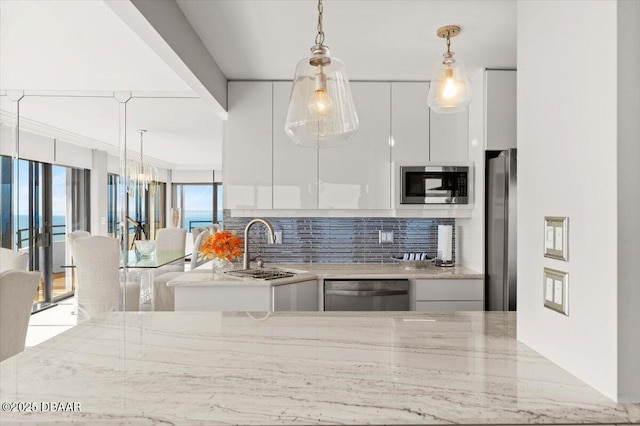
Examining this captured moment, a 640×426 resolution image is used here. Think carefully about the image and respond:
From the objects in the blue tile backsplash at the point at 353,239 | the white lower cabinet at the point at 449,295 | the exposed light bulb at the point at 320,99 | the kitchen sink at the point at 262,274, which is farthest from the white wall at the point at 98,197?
the exposed light bulb at the point at 320,99

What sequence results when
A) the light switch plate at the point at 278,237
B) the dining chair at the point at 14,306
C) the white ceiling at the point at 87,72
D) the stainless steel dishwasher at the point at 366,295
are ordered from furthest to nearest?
the light switch plate at the point at 278,237, the stainless steel dishwasher at the point at 366,295, the white ceiling at the point at 87,72, the dining chair at the point at 14,306

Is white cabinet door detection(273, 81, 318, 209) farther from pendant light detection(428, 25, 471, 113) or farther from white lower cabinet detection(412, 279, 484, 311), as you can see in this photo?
pendant light detection(428, 25, 471, 113)

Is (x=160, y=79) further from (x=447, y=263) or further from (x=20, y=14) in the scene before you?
(x=447, y=263)

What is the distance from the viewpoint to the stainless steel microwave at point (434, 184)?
337 centimetres

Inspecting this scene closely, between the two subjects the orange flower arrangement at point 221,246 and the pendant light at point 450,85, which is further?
the orange flower arrangement at point 221,246

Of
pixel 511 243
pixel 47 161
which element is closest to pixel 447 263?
pixel 511 243

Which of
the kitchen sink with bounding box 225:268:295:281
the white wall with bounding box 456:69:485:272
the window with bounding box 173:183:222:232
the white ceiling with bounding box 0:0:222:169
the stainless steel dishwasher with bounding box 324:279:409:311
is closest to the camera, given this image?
the white ceiling with bounding box 0:0:222:169

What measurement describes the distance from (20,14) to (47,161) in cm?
380

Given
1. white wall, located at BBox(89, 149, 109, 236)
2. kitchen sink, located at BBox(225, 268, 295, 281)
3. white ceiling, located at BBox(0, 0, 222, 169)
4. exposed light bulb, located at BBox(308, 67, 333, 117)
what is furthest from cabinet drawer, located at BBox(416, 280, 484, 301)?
white wall, located at BBox(89, 149, 109, 236)

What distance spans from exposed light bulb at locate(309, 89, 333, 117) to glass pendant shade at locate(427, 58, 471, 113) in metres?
0.79

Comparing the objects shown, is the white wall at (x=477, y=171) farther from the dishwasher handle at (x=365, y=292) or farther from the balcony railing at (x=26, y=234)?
the balcony railing at (x=26, y=234)

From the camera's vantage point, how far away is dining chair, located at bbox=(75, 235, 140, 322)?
390cm
